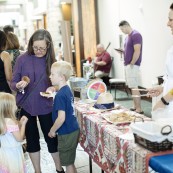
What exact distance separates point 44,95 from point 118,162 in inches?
32.1

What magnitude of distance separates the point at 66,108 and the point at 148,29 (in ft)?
13.1

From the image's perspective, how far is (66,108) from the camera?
2.32 metres

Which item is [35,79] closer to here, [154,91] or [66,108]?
[66,108]

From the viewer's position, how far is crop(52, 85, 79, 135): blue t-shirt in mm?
2289

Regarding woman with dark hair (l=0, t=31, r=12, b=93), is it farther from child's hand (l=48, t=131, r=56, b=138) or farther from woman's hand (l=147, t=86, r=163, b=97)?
woman's hand (l=147, t=86, r=163, b=97)

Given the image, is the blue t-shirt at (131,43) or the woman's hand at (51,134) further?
the blue t-shirt at (131,43)

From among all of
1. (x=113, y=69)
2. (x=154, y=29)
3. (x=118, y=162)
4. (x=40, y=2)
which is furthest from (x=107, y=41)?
(x=118, y=162)

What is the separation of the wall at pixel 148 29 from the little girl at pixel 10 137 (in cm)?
362

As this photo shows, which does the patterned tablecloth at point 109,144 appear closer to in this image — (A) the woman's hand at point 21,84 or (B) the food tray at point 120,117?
(B) the food tray at point 120,117

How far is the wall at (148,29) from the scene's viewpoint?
214 inches

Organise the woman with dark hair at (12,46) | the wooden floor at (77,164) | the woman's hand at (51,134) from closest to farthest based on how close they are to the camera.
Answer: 1. the woman's hand at (51,134)
2. the wooden floor at (77,164)
3. the woman with dark hair at (12,46)

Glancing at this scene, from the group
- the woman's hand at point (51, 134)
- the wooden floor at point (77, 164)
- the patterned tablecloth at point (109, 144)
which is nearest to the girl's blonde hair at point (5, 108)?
the woman's hand at point (51, 134)

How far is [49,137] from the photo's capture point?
2609 millimetres

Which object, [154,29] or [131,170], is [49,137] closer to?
[131,170]
